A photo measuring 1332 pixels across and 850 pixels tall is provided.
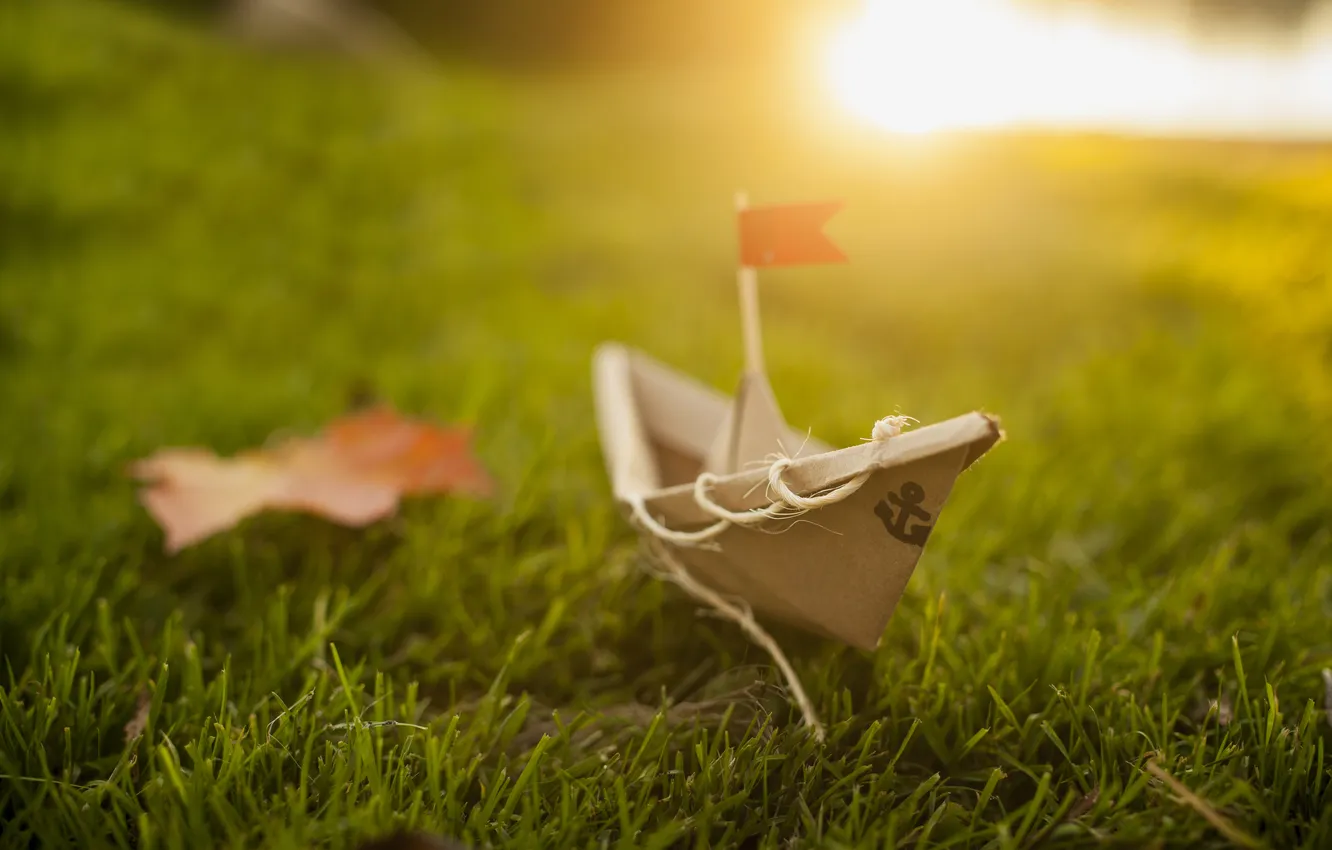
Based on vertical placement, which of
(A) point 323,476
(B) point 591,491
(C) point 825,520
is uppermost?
(C) point 825,520

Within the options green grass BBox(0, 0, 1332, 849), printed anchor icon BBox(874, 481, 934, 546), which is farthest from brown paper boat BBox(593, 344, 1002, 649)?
green grass BBox(0, 0, 1332, 849)

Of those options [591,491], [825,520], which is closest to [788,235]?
[825,520]

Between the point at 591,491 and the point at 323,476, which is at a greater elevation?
the point at 323,476

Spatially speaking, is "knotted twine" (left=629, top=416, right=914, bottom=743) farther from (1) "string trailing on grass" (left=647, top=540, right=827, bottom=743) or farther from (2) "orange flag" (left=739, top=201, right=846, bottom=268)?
(2) "orange flag" (left=739, top=201, right=846, bottom=268)

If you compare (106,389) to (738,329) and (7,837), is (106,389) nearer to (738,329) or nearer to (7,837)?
(7,837)

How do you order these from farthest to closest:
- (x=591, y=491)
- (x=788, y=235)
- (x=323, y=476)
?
(x=591, y=491)
(x=323, y=476)
(x=788, y=235)

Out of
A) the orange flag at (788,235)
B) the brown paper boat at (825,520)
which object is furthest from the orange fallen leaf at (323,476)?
the orange flag at (788,235)

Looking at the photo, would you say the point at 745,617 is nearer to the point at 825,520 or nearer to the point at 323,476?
the point at 825,520

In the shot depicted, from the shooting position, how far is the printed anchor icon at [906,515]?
33.1 inches

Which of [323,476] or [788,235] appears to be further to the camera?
[323,476]

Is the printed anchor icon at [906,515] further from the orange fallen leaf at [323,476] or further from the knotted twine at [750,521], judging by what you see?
the orange fallen leaf at [323,476]

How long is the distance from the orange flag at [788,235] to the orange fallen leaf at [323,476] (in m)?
0.70

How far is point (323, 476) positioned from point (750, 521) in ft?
2.81

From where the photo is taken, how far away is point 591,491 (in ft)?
5.42
